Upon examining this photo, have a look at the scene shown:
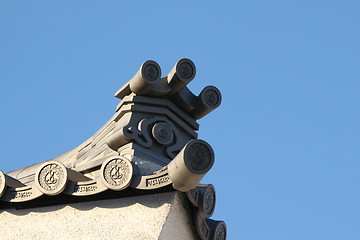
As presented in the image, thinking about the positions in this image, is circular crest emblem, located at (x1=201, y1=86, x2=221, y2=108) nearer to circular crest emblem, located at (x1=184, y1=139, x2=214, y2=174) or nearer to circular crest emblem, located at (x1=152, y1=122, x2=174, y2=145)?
circular crest emblem, located at (x1=152, y1=122, x2=174, y2=145)

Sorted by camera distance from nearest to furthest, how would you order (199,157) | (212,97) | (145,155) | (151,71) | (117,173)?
(199,157)
(117,173)
(145,155)
(151,71)
(212,97)

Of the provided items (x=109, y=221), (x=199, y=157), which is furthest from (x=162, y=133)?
(x=199, y=157)

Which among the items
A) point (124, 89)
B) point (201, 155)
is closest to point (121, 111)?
point (124, 89)

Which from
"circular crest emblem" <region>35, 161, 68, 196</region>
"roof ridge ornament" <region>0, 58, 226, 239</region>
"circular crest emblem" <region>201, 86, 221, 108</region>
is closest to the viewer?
"roof ridge ornament" <region>0, 58, 226, 239</region>

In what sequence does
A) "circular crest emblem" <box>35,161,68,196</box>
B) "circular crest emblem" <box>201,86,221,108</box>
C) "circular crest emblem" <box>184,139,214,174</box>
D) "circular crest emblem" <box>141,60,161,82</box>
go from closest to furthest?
"circular crest emblem" <box>184,139,214,174</box>
"circular crest emblem" <box>35,161,68,196</box>
"circular crest emblem" <box>141,60,161,82</box>
"circular crest emblem" <box>201,86,221,108</box>

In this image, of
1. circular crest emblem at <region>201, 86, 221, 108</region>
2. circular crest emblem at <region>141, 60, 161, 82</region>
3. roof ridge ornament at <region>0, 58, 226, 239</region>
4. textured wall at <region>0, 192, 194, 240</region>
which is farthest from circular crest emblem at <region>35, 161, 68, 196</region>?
circular crest emblem at <region>201, 86, 221, 108</region>

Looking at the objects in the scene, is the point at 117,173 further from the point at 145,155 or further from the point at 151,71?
the point at 151,71

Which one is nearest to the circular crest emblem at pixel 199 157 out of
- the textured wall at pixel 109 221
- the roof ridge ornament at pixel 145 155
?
the roof ridge ornament at pixel 145 155

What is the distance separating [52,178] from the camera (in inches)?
331

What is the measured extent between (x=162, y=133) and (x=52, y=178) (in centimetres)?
116

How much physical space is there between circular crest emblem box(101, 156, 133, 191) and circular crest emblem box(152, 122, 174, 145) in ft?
2.48

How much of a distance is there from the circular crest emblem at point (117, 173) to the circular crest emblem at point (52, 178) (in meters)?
0.39

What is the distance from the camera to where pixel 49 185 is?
840cm

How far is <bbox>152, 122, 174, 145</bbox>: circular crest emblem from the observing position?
29.0 feet
